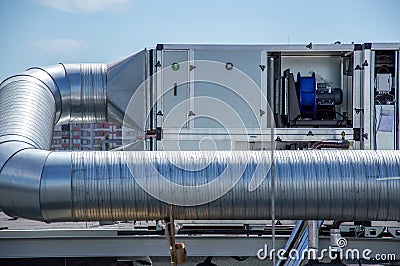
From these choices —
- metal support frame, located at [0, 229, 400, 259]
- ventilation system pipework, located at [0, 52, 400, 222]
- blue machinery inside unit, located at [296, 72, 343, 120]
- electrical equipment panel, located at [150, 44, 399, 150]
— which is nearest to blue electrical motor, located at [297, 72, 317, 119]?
blue machinery inside unit, located at [296, 72, 343, 120]

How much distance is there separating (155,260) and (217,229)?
0.62 meters

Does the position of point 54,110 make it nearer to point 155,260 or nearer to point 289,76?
point 155,260

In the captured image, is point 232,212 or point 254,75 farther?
point 254,75

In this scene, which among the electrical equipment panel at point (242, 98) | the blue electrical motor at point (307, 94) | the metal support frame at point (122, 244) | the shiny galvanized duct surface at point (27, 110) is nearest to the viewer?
the shiny galvanized duct surface at point (27, 110)

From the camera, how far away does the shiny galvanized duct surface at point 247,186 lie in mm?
3076

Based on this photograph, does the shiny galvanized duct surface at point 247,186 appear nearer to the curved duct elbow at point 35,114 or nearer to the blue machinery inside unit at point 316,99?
the curved duct elbow at point 35,114

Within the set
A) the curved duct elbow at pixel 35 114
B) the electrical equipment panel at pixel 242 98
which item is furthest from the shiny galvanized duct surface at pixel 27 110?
the electrical equipment panel at pixel 242 98

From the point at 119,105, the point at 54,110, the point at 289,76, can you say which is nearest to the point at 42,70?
the point at 54,110

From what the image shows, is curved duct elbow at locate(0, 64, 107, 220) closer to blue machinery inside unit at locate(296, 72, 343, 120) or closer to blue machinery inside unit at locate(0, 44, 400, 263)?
blue machinery inside unit at locate(0, 44, 400, 263)

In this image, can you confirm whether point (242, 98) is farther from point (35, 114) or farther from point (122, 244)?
point (35, 114)

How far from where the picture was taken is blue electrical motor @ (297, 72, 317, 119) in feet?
16.5

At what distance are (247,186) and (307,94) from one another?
2.15 meters

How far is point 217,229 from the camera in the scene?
466 centimetres

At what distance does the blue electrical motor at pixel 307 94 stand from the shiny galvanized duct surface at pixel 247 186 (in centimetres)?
189
